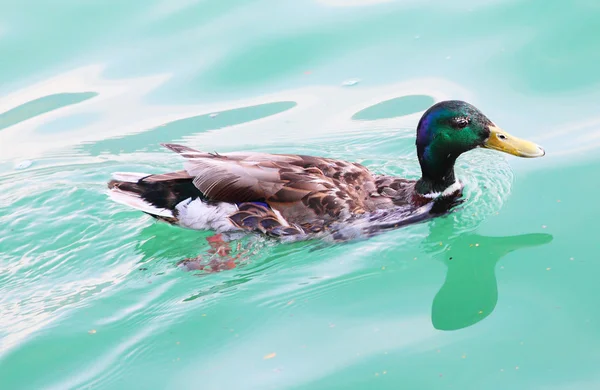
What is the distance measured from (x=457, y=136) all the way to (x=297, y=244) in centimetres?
144

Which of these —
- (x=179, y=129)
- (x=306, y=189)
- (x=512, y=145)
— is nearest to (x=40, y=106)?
(x=179, y=129)

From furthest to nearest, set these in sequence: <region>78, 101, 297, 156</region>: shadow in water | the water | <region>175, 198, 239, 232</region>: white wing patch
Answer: <region>78, 101, 297, 156</region>: shadow in water
<region>175, 198, 239, 232</region>: white wing patch
the water

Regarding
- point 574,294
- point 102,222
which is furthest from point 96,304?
point 574,294

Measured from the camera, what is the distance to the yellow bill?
611cm

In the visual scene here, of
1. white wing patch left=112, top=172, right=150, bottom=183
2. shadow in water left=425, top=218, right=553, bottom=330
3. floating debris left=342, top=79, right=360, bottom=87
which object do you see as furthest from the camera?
floating debris left=342, top=79, right=360, bottom=87

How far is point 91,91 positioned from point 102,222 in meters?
2.47

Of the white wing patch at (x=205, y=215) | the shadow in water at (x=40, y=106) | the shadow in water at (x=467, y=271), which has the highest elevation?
the shadow in water at (x=40, y=106)

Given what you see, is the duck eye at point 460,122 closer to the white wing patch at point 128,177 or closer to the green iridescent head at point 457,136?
the green iridescent head at point 457,136

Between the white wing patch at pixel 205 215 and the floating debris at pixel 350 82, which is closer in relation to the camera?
the white wing patch at pixel 205 215

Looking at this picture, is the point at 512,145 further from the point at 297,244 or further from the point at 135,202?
the point at 135,202

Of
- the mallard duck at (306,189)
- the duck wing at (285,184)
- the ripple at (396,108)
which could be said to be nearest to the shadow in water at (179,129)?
the ripple at (396,108)

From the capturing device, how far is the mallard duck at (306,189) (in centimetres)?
625

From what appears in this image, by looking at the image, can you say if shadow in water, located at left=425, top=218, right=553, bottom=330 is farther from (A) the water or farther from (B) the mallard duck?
(B) the mallard duck

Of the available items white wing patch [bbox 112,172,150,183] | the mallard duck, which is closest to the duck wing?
the mallard duck
